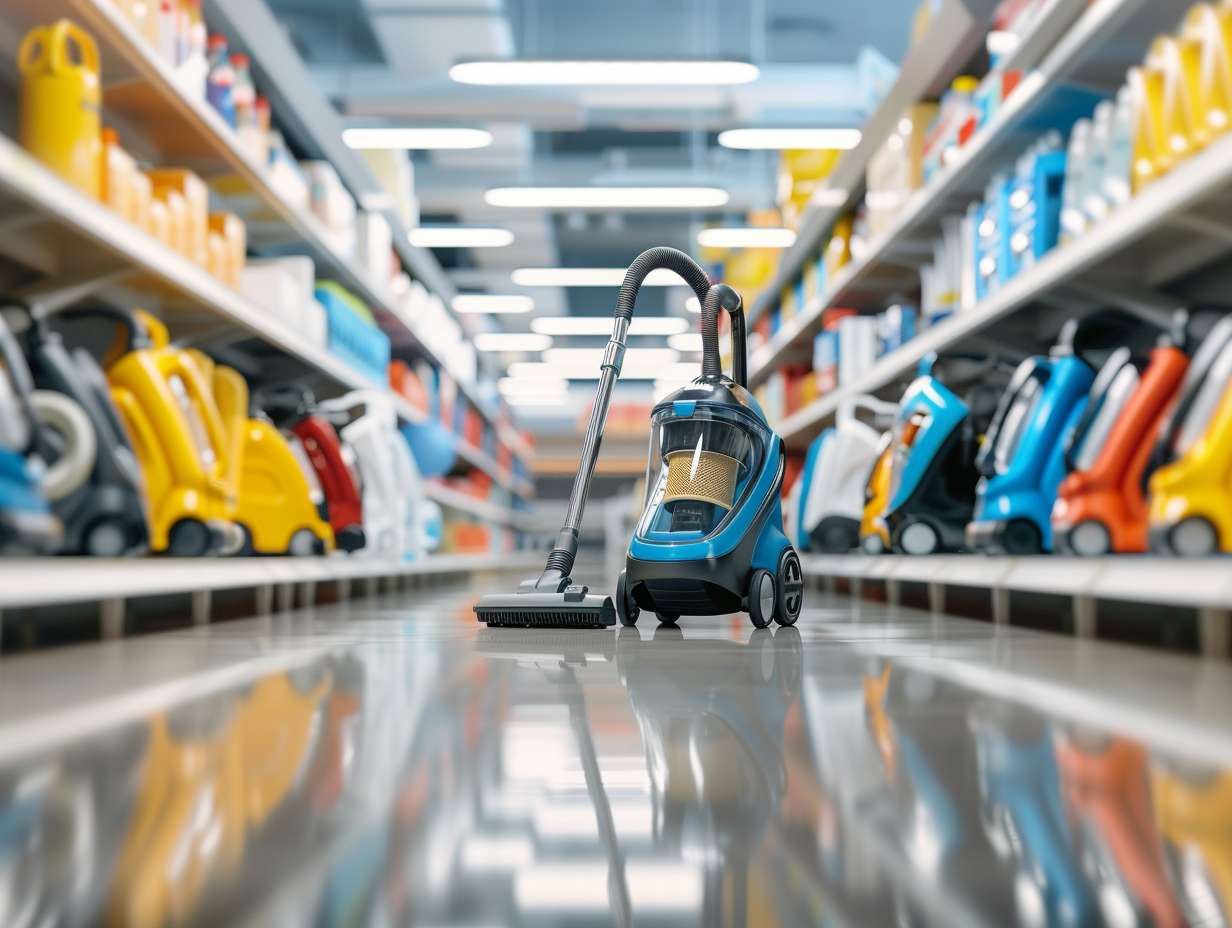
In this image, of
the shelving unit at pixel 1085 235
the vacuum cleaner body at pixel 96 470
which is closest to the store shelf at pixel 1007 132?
the shelving unit at pixel 1085 235

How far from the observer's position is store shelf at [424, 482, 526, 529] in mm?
7203

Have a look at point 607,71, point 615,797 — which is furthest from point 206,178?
point 615,797

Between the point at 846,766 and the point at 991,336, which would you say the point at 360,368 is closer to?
the point at 991,336

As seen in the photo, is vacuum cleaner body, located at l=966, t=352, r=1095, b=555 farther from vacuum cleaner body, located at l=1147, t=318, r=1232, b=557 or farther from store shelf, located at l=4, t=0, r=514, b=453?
store shelf, located at l=4, t=0, r=514, b=453

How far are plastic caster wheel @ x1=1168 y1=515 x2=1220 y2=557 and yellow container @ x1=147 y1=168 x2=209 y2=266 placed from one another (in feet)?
8.31

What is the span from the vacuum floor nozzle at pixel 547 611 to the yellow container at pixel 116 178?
127 cm

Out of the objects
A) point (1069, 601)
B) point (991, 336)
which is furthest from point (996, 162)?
point (1069, 601)

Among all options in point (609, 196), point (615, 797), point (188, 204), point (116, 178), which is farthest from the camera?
point (609, 196)

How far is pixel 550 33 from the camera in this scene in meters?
9.73

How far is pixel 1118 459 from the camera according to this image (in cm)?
222

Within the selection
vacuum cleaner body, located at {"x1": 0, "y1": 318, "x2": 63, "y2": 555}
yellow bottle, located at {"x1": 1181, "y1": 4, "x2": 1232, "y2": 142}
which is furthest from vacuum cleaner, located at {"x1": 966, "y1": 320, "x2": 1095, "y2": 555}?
vacuum cleaner body, located at {"x1": 0, "y1": 318, "x2": 63, "y2": 555}

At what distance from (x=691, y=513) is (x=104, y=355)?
172 centimetres

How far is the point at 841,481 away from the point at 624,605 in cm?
210

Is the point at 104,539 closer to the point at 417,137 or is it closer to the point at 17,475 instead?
the point at 17,475
